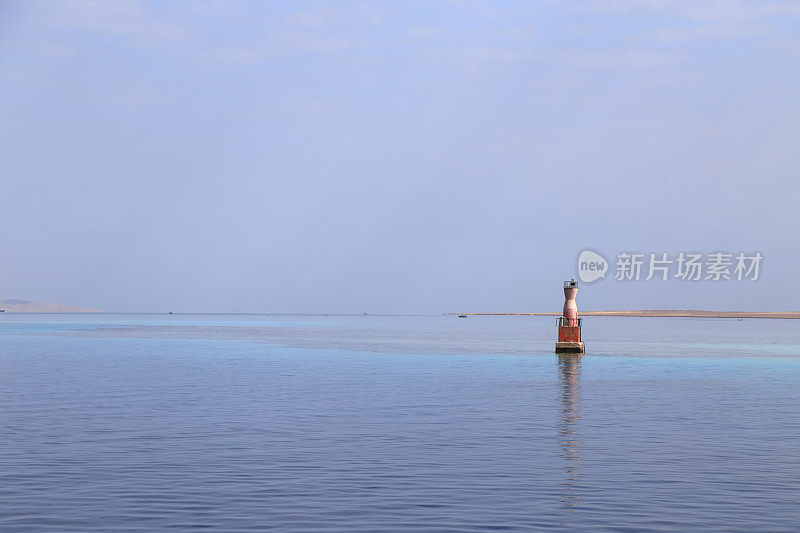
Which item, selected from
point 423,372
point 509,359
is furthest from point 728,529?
point 509,359

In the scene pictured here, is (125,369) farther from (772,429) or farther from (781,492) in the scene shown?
(781,492)

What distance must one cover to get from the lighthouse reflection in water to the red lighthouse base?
2010cm

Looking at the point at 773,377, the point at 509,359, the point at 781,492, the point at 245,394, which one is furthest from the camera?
the point at 509,359

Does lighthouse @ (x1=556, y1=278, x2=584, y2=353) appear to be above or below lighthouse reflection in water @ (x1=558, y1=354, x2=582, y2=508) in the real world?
above

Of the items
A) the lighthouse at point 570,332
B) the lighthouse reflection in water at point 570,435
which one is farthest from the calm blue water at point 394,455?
the lighthouse at point 570,332

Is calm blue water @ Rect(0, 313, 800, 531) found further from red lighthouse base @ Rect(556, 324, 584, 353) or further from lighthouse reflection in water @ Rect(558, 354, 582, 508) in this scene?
red lighthouse base @ Rect(556, 324, 584, 353)

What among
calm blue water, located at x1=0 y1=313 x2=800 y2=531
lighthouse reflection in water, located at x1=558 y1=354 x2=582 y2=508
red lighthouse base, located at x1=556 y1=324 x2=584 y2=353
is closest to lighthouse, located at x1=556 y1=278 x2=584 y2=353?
red lighthouse base, located at x1=556 y1=324 x2=584 y2=353

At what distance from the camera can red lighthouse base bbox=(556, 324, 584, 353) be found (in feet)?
295

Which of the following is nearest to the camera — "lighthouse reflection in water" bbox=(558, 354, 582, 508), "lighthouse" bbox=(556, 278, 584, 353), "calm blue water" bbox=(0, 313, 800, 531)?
"calm blue water" bbox=(0, 313, 800, 531)

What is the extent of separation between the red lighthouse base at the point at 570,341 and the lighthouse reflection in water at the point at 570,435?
20.1m

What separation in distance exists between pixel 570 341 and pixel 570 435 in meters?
58.5

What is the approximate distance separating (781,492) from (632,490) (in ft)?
11.2

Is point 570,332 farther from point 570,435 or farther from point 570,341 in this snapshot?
point 570,435

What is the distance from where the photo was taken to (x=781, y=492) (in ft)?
72.3
